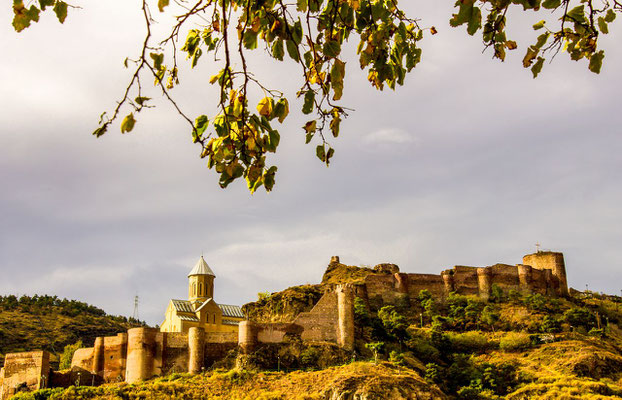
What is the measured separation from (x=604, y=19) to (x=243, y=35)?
3024 mm

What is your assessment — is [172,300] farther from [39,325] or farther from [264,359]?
[39,325]

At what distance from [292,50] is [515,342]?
42.5 metres

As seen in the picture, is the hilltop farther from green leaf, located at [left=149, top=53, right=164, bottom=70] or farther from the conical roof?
green leaf, located at [left=149, top=53, right=164, bottom=70]

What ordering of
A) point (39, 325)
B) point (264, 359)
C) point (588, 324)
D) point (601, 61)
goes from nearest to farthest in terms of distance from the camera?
point (601, 61) < point (264, 359) < point (588, 324) < point (39, 325)

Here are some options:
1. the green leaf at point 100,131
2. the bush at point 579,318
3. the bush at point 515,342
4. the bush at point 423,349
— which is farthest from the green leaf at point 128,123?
the bush at point 579,318

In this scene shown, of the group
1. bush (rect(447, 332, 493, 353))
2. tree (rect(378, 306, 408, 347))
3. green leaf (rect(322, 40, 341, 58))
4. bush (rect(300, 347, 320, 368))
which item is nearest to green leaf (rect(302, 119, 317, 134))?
green leaf (rect(322, 40, 341, 58))

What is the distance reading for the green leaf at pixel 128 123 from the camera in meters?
5.23

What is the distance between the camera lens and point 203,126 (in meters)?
5.58

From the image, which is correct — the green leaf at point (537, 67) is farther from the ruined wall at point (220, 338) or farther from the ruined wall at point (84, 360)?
the ruined wall at point (84, 360)

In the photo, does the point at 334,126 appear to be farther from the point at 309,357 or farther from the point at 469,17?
the point at 309,357

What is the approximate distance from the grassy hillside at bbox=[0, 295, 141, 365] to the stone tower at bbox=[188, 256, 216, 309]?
79.0 feet

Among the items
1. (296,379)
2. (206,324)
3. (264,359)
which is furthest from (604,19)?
(206,324)

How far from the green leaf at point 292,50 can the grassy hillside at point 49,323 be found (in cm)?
6932

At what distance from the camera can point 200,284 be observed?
55.0 metres
